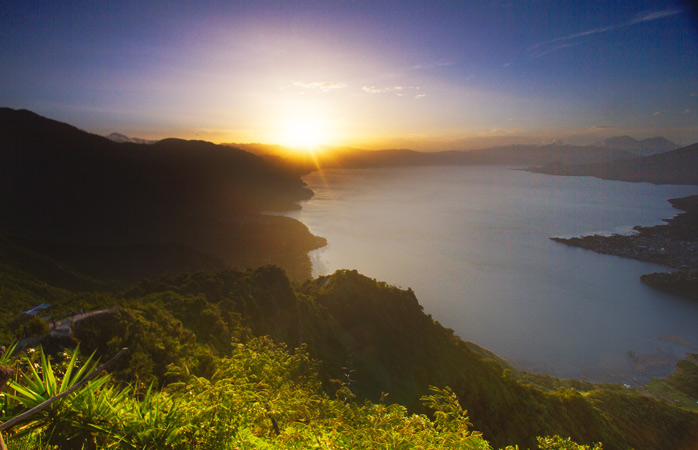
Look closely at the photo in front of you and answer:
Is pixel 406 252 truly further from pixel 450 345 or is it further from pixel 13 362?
pixel 13 362

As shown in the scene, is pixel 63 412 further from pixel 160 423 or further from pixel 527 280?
pixel 527 280

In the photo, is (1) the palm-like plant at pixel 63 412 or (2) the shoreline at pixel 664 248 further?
(2) the shoreline at pixel 664 248

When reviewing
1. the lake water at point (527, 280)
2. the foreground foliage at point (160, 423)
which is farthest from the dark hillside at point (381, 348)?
the lake water at point (527, 280)

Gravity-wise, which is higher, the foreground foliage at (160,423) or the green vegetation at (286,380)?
the foreground foliage at (160,423)

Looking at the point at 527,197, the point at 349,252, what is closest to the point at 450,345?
the point at 349,252

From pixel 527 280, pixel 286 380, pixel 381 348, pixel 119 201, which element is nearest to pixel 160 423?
pixel 286 380

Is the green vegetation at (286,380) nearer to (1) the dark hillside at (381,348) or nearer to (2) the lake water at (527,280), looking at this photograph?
(1) the dark hillside at (381,348)
